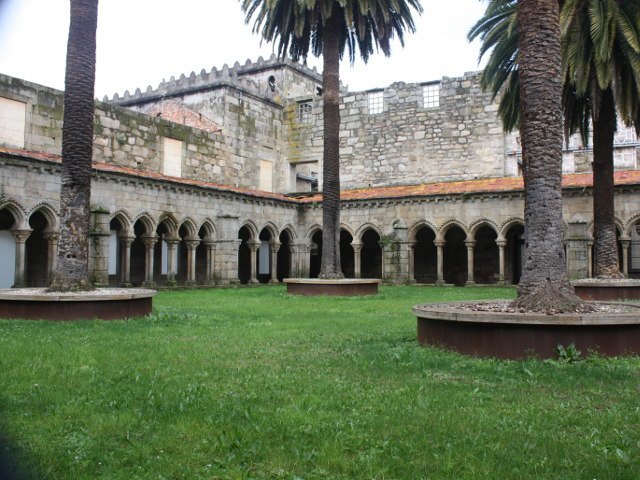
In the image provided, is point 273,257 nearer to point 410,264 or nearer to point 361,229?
point 361,229

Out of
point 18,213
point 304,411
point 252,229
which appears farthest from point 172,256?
point 304,411

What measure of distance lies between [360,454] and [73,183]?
31.3ft

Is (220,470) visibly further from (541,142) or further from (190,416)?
(541,142)

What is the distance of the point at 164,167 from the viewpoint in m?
25.8

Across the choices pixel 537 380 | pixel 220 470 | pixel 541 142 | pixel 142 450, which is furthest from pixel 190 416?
pixel 541 142

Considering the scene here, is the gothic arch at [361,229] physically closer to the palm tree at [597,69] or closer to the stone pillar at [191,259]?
the stone pillar at [191,259]

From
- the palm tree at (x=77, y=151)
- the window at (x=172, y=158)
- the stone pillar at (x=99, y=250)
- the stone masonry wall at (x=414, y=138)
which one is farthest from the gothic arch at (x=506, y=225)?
the palm tree at (x=77, y=151)

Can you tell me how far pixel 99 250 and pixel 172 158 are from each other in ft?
25.3

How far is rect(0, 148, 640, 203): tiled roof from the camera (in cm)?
2161

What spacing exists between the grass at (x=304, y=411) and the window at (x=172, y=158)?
17979 millimetres

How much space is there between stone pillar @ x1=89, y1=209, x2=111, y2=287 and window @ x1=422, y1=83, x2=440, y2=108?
53.1 ft

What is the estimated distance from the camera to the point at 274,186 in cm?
3184

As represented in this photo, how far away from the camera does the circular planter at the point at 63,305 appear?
10.5 m

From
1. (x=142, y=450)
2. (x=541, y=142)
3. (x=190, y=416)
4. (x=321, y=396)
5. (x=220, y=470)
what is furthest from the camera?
(x=541, y=142)
